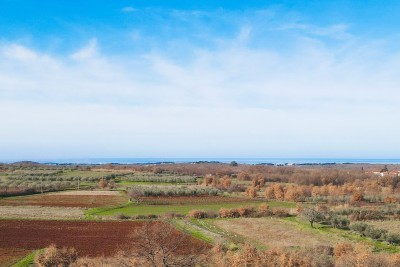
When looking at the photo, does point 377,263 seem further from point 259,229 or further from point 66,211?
point 66,211

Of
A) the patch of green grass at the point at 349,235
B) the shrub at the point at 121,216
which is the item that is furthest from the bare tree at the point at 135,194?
the patch of green grass at the point at 349,235

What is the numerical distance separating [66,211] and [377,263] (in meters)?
39.3

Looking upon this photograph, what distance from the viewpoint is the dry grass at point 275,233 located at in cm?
3441

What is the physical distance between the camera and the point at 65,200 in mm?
63156

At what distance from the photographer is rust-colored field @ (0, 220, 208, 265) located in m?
32.5

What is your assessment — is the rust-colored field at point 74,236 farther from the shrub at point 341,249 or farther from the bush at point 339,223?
the bush at point 339,223

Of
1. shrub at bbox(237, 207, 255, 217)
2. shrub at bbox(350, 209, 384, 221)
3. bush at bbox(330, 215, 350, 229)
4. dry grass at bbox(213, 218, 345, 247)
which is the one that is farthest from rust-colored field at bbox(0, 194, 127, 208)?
shrub at bbox(350, 209, 384, 221)

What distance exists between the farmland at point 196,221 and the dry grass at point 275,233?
0.08 metres

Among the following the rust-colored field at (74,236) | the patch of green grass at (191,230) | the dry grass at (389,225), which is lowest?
the dry grass at (389,225)

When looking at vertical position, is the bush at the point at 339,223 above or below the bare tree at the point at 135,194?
below

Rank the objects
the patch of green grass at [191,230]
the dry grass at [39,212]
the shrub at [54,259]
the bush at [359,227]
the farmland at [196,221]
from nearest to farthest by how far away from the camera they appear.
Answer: the shrub at [54,259] < the farmland at [196,221] < the patch of green grass at [191,230] < the bush at [359,227] < the dry grass at [39,212]

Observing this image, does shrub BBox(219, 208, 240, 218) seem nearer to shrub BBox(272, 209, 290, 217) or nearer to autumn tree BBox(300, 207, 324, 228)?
shrub BBox(272, 209, 290, 217)

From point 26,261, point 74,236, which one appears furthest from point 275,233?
point 26,261

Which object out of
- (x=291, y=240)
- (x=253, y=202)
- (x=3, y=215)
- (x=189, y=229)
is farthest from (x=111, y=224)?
(x=253, y=202)
